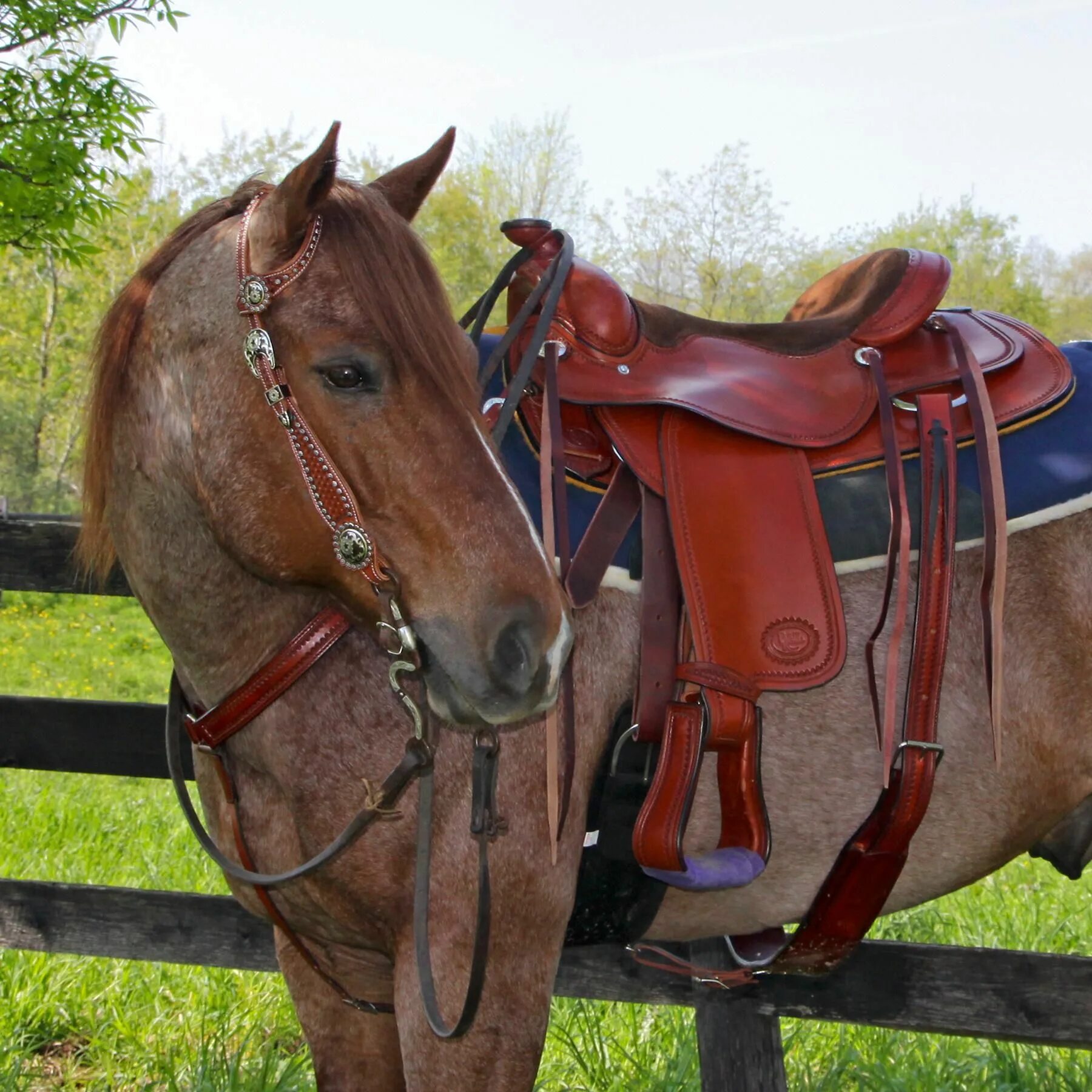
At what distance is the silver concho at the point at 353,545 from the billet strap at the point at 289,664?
222 mm

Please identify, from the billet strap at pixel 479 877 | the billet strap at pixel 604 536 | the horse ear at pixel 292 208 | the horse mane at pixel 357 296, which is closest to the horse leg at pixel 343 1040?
the billet strap at pixel 479 877

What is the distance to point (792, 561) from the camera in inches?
73.4

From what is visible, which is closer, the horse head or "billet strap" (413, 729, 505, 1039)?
the horse head

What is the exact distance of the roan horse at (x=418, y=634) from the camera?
1479 mm

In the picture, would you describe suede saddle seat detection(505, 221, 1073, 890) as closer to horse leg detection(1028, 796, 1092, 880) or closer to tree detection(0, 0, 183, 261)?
horse leg detection(1028, 796, 1092, 880)

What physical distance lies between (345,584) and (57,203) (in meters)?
4.99

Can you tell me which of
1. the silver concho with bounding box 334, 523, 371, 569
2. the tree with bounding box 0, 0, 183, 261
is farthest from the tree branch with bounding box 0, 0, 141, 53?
the silver concho with bounding box 334, 523, 371, 569

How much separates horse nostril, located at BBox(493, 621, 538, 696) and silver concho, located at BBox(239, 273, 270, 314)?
1.91 feet

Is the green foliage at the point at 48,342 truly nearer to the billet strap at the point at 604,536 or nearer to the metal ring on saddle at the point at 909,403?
the billet strap at the point at 604,536

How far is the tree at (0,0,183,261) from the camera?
5.34m

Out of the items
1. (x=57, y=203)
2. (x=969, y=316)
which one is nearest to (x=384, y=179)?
(x=969, y=316)

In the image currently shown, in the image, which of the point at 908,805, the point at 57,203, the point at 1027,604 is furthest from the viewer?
the point at 57,203

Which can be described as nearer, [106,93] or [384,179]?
[384,179]

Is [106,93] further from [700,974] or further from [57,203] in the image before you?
[700,974]
